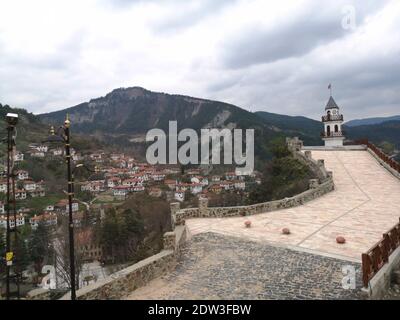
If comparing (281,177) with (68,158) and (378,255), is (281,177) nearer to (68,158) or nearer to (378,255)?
(378,255)

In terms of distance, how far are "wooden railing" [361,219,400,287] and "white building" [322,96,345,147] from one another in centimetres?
3436

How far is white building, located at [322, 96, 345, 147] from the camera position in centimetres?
3969

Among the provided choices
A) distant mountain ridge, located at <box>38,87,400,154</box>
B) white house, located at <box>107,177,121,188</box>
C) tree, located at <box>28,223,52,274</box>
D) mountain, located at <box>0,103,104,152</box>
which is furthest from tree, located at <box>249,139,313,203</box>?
mountain, located at <box>0,103,104,152</box>

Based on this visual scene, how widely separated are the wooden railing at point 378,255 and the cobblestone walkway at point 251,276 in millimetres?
422

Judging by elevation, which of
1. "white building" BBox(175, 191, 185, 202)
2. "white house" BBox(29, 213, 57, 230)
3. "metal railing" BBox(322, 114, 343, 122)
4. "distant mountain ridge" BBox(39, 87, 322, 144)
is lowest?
"white house" BBox(29, 213, 57, 230)

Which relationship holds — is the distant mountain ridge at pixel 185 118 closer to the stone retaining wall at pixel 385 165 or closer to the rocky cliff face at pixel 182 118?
the rocky cliff face at pixel 182 118

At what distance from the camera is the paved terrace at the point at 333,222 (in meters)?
8.90

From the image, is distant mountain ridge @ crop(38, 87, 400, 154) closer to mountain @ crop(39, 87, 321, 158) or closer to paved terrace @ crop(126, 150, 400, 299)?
mountain @ crop(39, 87, 321, 158)

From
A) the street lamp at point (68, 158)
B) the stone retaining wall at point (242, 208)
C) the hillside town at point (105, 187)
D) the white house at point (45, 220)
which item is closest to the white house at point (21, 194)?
the hillside town at point (105, 187)

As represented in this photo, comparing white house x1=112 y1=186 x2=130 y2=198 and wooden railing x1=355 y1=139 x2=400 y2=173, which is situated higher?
wooden railing x1=355 y1=139 x2=400 y2=173

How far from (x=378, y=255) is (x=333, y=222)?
15.2ft
